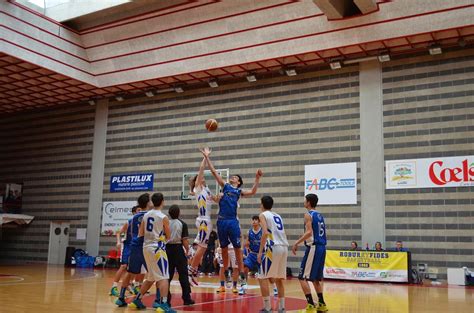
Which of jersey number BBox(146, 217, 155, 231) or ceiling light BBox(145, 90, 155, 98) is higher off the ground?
ceiling light BBox(145, 90, 155, 98)

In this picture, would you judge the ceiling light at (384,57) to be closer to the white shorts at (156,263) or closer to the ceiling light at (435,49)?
the ceiling light at (435,49)

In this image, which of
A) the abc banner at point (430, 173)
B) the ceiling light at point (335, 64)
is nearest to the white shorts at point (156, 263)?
the abc banner at point (430, 173)

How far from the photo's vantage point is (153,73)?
19.4 metres

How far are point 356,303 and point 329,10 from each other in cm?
945

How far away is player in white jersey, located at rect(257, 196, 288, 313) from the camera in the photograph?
700cm

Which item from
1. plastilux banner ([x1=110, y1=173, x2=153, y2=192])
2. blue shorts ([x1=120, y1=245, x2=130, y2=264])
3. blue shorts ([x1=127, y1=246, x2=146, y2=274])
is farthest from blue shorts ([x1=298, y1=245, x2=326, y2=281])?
plastilux banner ([x1=110, y1=173, x2=153, y2=192])

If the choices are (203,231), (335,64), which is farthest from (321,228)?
(335,64)

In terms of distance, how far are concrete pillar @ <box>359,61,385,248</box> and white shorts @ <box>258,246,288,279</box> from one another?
389 inches

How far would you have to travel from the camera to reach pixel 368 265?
1532 centimetres

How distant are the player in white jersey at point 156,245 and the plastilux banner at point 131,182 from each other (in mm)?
13475

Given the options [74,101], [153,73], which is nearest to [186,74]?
[153,73]

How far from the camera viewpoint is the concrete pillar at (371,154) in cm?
1614

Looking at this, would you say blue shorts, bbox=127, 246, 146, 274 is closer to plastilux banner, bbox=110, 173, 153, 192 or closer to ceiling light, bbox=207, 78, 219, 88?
ceiling light, bbox=207, 78, 219, 88

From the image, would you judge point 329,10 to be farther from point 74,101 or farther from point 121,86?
point 74,101
